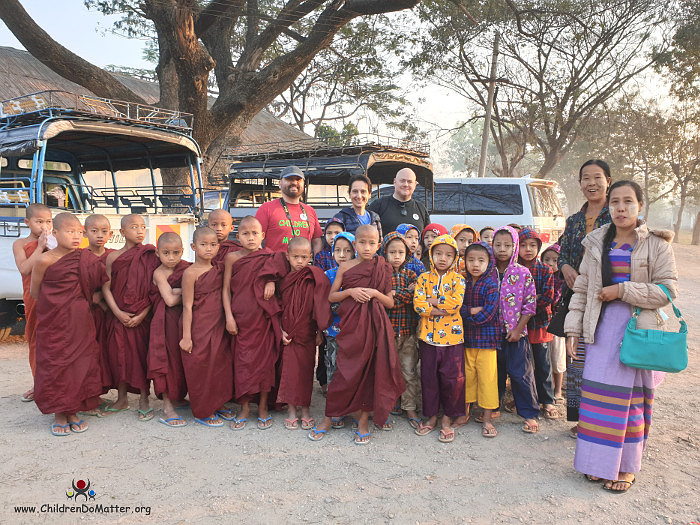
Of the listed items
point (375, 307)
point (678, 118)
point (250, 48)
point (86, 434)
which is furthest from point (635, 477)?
point (678, 118)

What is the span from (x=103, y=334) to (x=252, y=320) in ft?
4.03

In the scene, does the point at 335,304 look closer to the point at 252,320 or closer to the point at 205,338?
the point at 252,320

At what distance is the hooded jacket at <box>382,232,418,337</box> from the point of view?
3.63 m

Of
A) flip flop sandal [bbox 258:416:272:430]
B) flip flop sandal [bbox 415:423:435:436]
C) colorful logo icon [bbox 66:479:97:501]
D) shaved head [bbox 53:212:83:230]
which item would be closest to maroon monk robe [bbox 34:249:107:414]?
shaved head [bbox 53:212:83:230]

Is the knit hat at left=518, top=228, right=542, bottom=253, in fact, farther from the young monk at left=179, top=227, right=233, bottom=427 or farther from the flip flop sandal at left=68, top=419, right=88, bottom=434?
the flip flop sandal at left=68, top=419, right=88, bottom=434

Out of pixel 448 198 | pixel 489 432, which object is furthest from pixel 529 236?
pixel 448 198

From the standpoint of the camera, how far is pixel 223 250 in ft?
12.7

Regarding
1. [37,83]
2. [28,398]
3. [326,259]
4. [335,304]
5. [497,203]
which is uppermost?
[37,83]

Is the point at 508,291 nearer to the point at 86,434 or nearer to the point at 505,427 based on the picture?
the point at 505,427

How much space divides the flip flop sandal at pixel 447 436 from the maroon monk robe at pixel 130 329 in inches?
90.0

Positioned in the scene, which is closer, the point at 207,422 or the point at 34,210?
the point at 207,422

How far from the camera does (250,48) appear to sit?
507 inches

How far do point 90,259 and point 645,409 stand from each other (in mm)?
3885

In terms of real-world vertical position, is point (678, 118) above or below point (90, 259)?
above
